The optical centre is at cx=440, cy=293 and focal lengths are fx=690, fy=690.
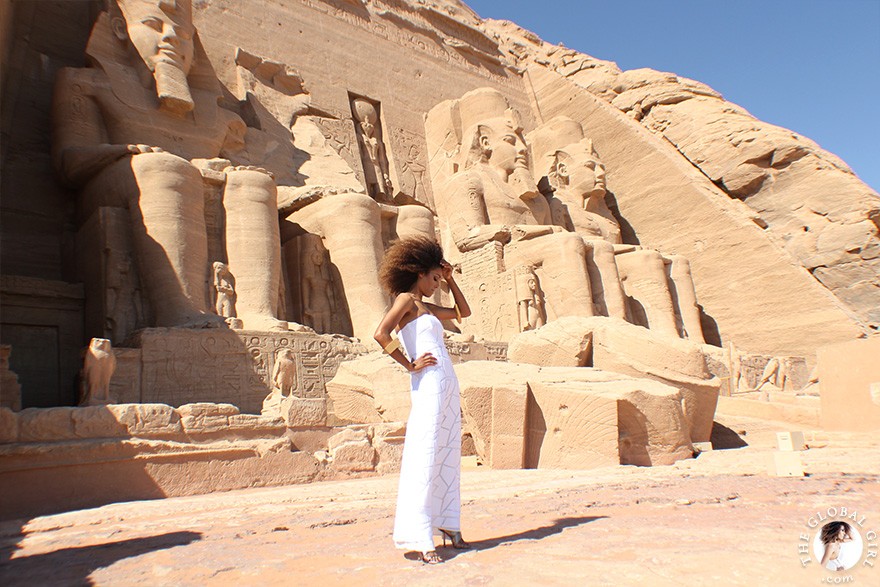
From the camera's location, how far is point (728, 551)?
1596 millimetres

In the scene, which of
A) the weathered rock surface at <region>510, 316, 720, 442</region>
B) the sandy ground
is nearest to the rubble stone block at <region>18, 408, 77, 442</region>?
the sandy ground

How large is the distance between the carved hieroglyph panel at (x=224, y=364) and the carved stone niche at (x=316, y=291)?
1.33m

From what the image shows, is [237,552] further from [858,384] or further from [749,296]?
[749,296]

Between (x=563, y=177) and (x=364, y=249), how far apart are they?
5.55 m

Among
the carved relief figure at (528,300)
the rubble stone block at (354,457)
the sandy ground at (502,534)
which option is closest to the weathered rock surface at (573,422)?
the sandy ground at (502,534)

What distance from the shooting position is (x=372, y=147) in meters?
10.6

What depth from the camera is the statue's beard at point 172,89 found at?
23.5ft

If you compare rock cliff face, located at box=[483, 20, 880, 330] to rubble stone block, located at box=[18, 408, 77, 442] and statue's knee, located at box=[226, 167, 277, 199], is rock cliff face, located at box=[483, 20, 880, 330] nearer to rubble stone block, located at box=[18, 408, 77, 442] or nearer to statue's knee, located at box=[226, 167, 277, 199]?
statue's knee, located at box=[226, 167, 277, 199]

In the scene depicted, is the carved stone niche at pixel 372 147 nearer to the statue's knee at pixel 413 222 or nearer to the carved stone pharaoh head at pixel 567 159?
the statue's knee at pixel 413 222

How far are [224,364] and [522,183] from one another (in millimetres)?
6052

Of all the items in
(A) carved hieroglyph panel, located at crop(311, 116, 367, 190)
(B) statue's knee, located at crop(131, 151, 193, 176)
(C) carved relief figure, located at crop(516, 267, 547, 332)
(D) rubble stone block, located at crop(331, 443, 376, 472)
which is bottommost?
(D) rubble stone block, located at crop(331, 443, 376, 472)

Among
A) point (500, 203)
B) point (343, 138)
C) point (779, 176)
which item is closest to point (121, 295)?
point (343, 138)

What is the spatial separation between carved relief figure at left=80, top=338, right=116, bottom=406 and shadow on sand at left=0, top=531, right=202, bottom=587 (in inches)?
81.2
